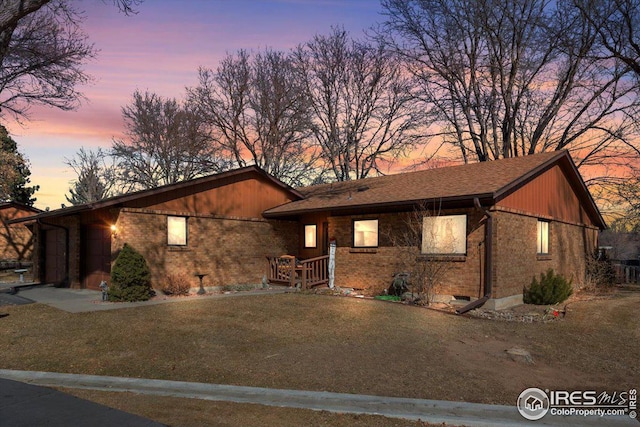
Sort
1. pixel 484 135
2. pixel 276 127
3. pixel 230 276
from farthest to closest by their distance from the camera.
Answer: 1. pixel 276 127
2. pixel 484 135
3. pixel 230 276

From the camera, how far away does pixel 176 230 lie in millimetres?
16141

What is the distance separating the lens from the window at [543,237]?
54.7ft

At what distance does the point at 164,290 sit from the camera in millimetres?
15367

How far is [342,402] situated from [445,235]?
9775mm

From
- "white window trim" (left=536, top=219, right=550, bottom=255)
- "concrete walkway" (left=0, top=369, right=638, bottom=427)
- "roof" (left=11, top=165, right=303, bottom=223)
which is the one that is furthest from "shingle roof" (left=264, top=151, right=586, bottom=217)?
"concrete walkway" (left=0, top=369, right=638, bottom=427)

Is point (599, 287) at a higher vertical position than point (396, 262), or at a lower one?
lower

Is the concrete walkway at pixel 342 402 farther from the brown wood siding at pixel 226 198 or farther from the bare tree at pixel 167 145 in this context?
the bare tree at pixel 167 145

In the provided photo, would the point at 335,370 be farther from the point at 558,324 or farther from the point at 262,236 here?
the point at 262,236

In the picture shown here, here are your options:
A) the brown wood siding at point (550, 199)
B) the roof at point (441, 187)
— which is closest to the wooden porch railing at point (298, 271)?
the roof at point (441, 187)

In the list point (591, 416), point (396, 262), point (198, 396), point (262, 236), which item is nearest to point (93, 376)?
point (198, 396)

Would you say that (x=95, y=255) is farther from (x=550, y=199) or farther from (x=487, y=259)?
(x=550, y=199)

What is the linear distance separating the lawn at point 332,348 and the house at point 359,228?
2.79 meters

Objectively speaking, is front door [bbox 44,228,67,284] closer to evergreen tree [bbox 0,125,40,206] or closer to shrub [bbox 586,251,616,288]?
evergreen tree [bbox 0,125,40,206]

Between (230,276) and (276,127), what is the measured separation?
1875 cm
